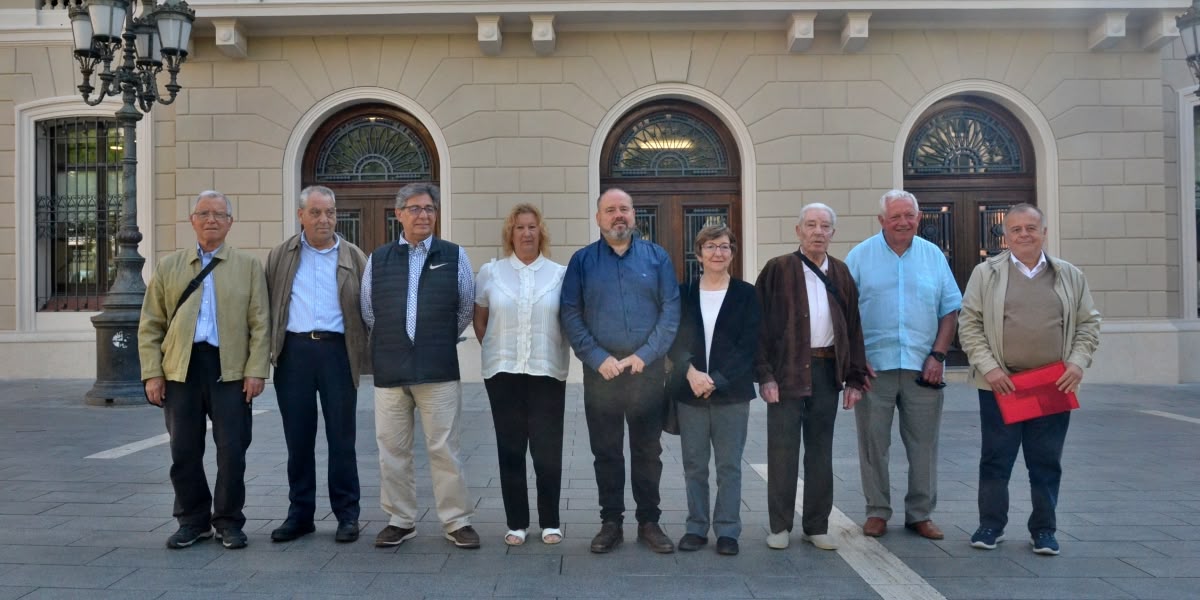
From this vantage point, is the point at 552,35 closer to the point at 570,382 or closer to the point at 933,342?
the point at 570,382

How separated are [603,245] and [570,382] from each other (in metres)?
8.29

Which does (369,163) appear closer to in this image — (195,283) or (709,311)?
(195,283)

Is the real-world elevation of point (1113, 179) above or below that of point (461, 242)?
above

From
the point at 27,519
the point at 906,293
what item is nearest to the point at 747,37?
the point at 906,293

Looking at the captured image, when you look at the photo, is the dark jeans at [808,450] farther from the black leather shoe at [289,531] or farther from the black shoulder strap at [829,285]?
the black leather shoe at [289,531]

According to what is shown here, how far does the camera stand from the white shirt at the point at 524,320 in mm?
4711

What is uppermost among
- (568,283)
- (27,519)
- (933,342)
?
(568,283)

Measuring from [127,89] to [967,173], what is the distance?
1125cm

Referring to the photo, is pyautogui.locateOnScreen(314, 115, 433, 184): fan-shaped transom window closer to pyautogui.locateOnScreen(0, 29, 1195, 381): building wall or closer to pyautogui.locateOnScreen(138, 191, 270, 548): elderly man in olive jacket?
pyautogui.locateOnScreen(0, 29, 1195, 381): building wall

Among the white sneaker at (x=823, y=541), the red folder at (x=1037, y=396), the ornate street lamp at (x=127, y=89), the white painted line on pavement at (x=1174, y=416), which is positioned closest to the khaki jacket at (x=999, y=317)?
the red folder at (x=1037, y=396)

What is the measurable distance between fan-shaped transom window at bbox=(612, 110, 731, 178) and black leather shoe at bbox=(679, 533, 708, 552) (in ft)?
29.0

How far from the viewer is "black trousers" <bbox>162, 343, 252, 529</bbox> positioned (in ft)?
15.7

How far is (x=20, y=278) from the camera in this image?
43.4 feet

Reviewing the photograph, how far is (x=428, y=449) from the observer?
15.7 ft
